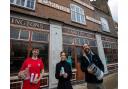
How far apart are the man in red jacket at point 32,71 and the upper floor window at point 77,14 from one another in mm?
525

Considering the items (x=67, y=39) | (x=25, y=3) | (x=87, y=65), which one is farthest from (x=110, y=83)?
(x=25, y=3)

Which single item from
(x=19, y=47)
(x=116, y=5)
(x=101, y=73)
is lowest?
(x=101, y=73)

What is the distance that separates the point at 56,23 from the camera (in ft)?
7.75

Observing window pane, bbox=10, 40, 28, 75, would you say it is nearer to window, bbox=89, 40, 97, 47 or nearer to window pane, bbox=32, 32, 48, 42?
window pane, bbox=32, 32, 48, 42

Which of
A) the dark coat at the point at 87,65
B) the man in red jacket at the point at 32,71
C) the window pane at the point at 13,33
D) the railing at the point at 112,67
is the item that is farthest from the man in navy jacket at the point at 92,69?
the window pane at the point at 13,33

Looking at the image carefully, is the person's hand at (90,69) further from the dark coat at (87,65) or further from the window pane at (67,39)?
the window pane at (67,39)

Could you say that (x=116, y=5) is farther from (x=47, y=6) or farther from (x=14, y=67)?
(x=14, y=67)


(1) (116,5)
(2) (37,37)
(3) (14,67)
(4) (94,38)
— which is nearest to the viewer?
(3) (14,67)

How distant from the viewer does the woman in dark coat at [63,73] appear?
2273mm

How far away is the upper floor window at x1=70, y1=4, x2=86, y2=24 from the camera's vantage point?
249 centimetres

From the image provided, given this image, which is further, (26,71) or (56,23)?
(56,23)

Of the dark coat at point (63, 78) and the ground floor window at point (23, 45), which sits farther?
the dark coat at point (63, 78)

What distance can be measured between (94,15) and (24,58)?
2.75 ft
